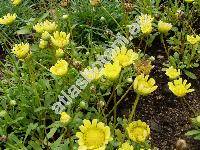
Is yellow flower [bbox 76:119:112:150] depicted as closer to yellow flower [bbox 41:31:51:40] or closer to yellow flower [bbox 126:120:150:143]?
yellow flower [bbox 126:120:150:143]

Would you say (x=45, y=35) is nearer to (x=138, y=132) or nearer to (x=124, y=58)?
(x=124, y=58)

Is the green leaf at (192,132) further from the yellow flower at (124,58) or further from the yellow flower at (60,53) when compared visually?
the yellow flower at (60,53)

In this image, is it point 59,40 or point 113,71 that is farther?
point 59,40

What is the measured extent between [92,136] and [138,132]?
0.21 metres

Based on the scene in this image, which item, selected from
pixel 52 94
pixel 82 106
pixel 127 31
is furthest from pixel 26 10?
pixel 82 106

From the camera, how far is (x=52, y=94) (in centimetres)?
267

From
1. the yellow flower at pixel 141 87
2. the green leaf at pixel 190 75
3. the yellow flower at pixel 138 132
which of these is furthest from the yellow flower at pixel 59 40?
the green leaf at pixel 190 75

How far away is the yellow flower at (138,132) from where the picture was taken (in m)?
2.00

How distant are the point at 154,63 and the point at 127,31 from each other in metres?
0.29

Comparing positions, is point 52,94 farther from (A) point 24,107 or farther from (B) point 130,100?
(B) point 130,100

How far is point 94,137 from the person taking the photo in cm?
205

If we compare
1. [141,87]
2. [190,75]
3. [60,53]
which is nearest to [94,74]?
[141,87]

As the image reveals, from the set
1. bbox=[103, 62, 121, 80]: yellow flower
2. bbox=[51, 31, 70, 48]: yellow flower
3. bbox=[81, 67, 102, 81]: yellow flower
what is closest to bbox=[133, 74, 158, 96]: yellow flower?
bbox=[103, 62, 121, 80]: yellow flower

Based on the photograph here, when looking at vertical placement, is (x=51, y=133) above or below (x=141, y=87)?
below
